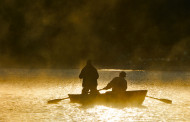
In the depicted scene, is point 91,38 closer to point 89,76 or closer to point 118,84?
point 89,76

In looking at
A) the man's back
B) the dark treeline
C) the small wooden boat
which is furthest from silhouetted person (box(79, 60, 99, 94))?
the dark treeline

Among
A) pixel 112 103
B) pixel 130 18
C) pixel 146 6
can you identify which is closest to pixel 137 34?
pixel 130 18

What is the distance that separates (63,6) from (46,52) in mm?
23325

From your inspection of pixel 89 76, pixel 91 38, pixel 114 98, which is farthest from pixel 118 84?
pixel 91 38

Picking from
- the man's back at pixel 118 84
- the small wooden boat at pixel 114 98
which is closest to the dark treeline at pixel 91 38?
the small wooden boat at pixel 114 98

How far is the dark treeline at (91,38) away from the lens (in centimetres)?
12519

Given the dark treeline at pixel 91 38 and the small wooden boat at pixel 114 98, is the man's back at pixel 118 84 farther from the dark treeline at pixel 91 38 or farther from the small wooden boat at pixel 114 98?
the dark treeline at pixel 91 38

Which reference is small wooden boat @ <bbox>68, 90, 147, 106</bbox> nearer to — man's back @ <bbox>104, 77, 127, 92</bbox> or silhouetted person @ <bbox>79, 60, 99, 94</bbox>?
man's back @ <bbox>104, 77, 127, 92</bbox>

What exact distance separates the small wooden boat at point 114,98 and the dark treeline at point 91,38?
8434 centimetres

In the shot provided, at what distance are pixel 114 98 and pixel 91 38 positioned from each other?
390 ft

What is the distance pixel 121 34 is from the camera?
126m

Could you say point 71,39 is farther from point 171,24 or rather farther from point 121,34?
point 171,24

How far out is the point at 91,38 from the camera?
142 metres

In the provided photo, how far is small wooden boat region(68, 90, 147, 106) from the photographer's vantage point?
2338 cm
